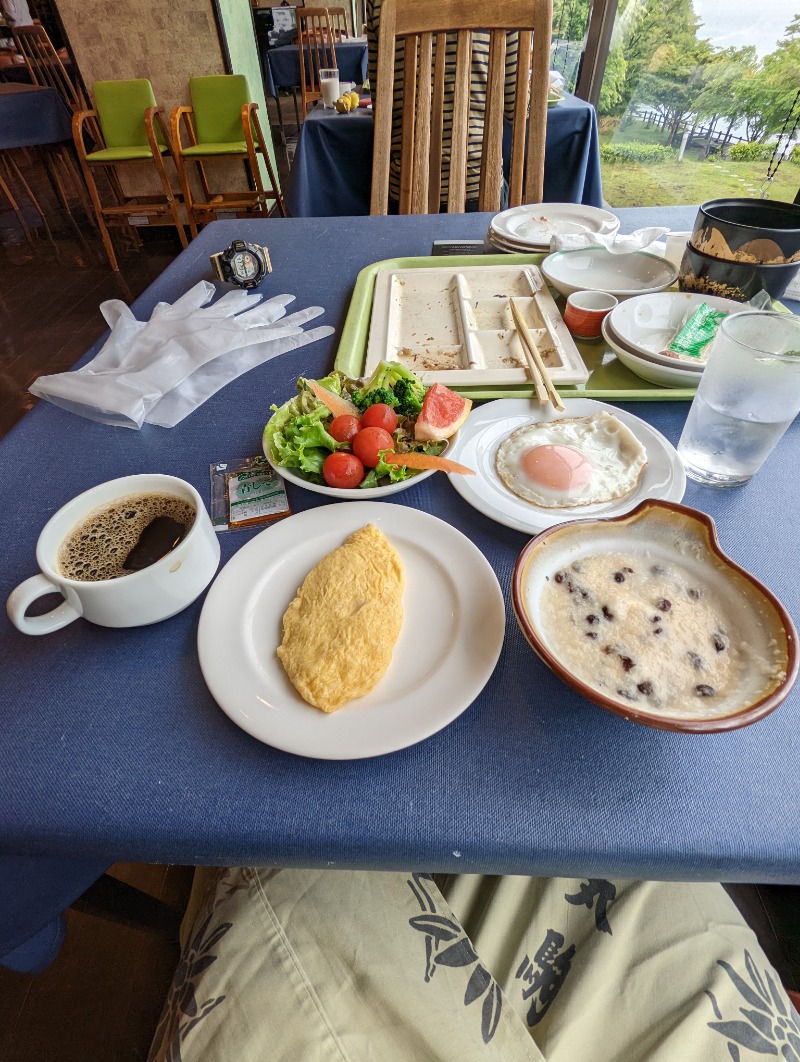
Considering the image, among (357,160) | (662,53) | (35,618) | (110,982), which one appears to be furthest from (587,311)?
(662,53)

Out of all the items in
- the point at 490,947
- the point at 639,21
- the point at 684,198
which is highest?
the point at 639,21

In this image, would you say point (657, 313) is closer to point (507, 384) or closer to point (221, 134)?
point (507, 384)

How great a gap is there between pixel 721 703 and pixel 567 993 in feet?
1.48

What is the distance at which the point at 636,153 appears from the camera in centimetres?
415

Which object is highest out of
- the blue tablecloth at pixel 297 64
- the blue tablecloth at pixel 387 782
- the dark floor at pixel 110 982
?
the blue tablecloth at pixel 387 782

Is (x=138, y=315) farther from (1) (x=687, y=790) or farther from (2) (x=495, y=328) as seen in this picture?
(1) (x=687, y=790)

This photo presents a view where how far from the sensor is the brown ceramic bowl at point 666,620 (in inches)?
19.6

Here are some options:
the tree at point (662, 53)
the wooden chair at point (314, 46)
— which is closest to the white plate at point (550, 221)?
the tree at point (662, 53)

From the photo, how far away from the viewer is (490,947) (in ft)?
2.40

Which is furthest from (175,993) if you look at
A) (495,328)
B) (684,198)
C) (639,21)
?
(639,21)

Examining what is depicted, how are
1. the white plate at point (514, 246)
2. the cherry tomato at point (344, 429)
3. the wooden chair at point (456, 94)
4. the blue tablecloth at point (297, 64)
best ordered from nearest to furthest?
the cherry tomato at point (344, 429)
the white plate at point (514, 246)
the wooden chair at point (456, 94)
the blue tablecloth at point (297, 64)

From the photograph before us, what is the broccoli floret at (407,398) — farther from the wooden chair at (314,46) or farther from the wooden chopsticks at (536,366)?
the wooden chair at (314,46)

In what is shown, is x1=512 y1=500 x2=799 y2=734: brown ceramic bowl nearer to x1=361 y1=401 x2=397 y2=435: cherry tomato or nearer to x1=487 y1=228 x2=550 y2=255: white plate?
x1=361 y1=401 x2=397 y2=435: cherry tomato

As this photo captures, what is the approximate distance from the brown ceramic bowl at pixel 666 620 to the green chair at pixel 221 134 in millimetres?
4093
